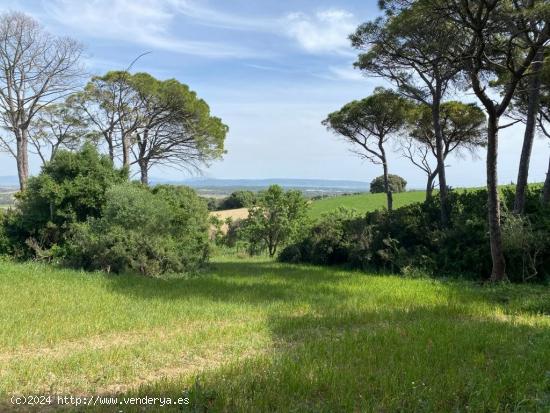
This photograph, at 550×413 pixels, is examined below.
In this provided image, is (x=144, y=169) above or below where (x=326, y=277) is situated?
above

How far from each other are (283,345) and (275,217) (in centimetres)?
1642

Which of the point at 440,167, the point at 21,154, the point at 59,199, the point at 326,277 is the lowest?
the point at 326,277

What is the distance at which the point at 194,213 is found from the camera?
16109 mm

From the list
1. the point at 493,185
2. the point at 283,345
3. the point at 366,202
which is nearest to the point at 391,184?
the point at 366,202

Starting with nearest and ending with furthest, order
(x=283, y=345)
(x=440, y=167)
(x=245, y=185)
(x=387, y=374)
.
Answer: (x=387, y=374), (x=283, y=345), (x=440, y=167), (x=245, y=185)

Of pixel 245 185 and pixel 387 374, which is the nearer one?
pixel 387 374

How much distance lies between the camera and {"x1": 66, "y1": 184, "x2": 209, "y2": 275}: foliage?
12.3 m

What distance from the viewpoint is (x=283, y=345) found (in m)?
5.81

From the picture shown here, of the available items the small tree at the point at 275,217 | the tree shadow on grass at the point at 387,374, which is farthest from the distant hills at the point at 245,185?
the tree shadow on grass at the point at 387,374

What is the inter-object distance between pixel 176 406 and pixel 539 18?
10.7m

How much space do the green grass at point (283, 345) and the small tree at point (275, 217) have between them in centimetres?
1175

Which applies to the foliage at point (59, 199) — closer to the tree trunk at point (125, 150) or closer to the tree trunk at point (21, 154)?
the tree trunk at point (21, 154)

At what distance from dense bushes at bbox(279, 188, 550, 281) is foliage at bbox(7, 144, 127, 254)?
24.8 feet

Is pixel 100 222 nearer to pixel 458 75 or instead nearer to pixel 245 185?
pixel 458 75
